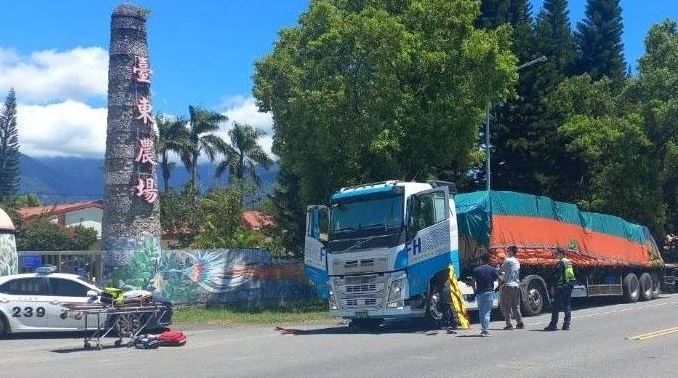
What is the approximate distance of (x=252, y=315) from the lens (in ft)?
85.0

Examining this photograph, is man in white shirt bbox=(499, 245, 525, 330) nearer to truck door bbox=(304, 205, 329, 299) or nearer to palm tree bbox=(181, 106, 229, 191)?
truck door bbox=(304, 205, 329, 299)

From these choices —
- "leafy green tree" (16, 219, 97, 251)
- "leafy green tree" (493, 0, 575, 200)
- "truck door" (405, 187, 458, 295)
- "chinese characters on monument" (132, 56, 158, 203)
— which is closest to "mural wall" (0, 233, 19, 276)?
"chinese characters on monument" (132, 56, 158, 203)

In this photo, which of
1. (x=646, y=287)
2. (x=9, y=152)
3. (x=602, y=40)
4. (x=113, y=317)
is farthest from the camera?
(x=9, y=152)

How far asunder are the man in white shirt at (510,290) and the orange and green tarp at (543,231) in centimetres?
125

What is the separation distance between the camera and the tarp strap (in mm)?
18609

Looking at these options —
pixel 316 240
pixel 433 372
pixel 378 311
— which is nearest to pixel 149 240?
pixel 316 240

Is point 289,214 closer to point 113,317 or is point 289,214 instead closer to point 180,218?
point 180,218

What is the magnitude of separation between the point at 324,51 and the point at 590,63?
3528 cm

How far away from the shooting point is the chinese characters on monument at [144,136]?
28.5 meters

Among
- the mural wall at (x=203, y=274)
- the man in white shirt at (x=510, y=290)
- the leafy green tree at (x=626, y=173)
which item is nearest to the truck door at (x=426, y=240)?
the man in white shirt at (x=510, y=290)

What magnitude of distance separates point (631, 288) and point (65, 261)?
17600 millimetres

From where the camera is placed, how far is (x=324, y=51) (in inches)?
1097

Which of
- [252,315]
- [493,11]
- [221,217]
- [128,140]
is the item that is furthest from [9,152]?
[252,315]

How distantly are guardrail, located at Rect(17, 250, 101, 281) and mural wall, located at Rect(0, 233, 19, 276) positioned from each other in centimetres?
55
